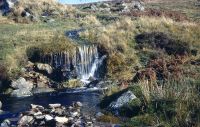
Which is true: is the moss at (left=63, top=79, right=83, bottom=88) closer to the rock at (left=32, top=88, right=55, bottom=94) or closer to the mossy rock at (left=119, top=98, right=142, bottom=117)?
the rock at (left=32, top=88, right=55, bottom=94)

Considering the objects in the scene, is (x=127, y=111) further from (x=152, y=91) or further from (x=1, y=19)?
(x=1, y=19)

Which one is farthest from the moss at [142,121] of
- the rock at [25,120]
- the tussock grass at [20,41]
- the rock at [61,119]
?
the tussock grass at [20,41]

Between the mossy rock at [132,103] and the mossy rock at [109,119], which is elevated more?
the mossy rock at [132,103]

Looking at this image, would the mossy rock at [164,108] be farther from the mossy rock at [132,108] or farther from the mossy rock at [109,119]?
the mossy rock at [109,119]

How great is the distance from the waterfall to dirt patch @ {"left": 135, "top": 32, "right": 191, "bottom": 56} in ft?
12.5

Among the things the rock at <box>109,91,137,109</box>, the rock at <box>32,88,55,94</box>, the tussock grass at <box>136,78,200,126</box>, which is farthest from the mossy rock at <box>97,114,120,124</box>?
the rock at <box>32,88,55,94</box>

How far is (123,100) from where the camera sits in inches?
751

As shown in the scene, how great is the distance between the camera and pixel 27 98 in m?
26.0

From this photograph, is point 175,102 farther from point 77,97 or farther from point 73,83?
point 73,83

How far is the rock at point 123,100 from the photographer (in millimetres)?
18902

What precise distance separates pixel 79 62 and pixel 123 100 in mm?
12364

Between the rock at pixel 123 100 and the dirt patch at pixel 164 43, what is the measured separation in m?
11.6

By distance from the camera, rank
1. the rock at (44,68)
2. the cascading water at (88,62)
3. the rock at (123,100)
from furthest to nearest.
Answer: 1. the cascading water at (88,62)
2. the rock at (44,68)
3. the rock at (123,100)

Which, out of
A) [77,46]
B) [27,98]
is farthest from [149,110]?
[77,46]
